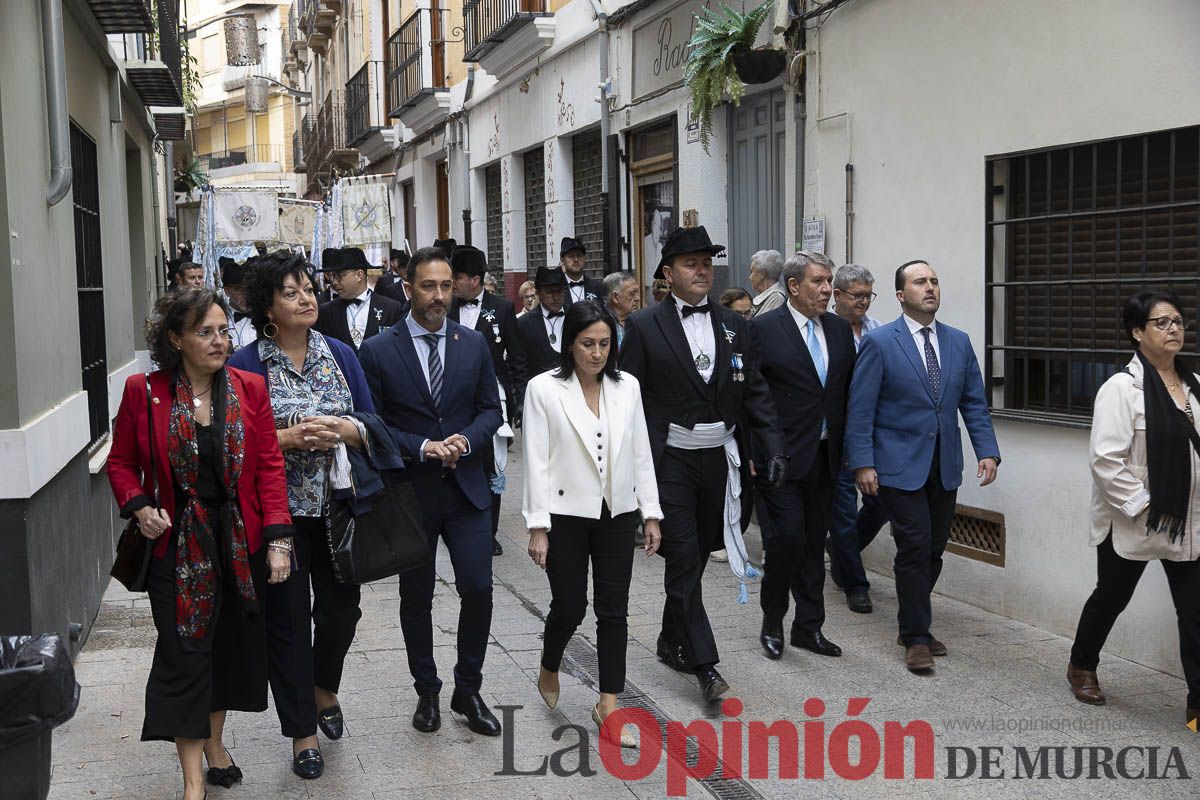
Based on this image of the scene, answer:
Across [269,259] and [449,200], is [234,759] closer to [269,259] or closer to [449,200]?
[269,259]

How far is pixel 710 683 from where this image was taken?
596 cm

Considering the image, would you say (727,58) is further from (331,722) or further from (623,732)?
(331,722)

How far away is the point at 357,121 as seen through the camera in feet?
96.6

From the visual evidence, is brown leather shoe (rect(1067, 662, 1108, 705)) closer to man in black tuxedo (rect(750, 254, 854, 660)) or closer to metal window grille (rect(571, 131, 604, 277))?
man in black tuxedo (rect(750, 254, 854, 660))

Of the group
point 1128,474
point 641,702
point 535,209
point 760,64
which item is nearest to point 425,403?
point 641,702

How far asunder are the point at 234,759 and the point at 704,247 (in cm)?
296

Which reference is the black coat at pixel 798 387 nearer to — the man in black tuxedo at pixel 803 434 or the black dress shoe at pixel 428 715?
the man in black tuxedo at pixel 803 434

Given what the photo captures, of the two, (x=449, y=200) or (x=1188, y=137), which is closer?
(x=1188, y=137)

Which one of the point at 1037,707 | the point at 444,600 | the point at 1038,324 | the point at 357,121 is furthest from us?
the point at 357,121

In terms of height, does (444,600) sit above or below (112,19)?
below

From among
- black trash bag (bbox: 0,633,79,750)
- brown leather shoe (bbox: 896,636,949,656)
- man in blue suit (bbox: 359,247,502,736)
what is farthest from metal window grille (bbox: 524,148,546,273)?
black trash bag (bbox: 0,633,79,750)

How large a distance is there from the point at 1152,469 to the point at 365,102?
2444 cm

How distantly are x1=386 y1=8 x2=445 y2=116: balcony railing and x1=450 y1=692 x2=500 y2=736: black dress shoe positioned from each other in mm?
16645

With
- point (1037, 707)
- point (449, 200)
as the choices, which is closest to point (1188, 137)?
point (1037, 707)
